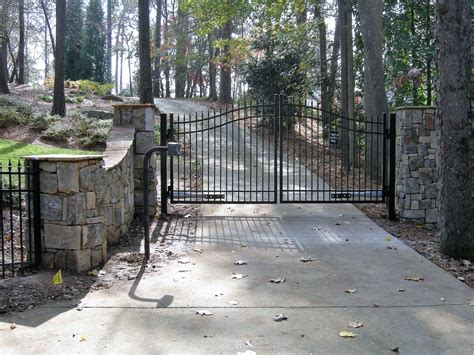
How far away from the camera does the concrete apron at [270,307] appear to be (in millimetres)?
4223

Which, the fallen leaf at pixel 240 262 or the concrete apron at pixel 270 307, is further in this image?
the fallen leaf at pixel 240 262

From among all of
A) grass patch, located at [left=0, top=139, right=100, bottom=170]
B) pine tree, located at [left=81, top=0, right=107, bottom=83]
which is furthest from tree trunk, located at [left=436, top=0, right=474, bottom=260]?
pine tree, located at [left=81, top=0, right=107, bottom=83]

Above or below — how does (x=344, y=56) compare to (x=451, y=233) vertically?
above

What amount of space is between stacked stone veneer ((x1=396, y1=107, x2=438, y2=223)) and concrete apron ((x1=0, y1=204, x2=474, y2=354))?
1.49 metres

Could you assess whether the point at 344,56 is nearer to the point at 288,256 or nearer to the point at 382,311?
the point at 288,256

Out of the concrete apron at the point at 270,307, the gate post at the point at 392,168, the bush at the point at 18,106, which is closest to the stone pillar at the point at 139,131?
the concrete apron at the point at 270,307

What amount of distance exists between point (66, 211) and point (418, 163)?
5.67m

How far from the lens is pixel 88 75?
110 ft

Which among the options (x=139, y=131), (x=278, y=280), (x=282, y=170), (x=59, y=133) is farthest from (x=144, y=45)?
(x=278, y=280)

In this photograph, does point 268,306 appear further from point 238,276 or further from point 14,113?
point 14,113

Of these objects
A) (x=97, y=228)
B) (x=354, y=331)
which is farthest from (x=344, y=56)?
(x=354, y=331)

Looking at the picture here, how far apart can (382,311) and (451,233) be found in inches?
97.8

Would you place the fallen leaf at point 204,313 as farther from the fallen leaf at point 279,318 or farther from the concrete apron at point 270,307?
the fallen leaf at point 279,318

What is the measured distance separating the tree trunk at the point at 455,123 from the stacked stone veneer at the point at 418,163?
6.39 feet
